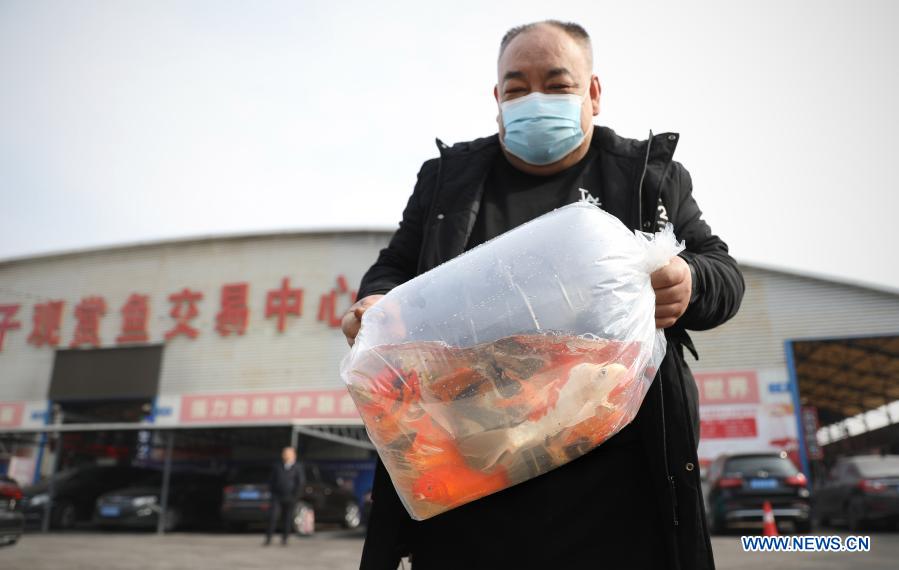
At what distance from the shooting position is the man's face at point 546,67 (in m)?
1.54

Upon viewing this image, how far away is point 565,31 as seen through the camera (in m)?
1.55

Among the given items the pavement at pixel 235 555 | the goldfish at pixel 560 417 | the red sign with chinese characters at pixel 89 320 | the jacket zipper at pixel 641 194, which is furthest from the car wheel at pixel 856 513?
the red sign with chinese characters at pixel 89 320

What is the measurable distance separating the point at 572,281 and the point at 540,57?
66 centimetres

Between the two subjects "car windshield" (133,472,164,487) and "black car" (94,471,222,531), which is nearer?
"black car" (94,471,222,531)

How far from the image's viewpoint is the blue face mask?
1558mm

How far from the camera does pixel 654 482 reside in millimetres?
1260

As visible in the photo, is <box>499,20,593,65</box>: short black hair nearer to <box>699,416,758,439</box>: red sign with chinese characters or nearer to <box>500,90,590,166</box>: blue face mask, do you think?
<box>500,90,590,166</box>: blue face mask

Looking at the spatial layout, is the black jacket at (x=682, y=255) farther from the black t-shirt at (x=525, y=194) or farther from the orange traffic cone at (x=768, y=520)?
the orange traffic cone at (x=768, y=520)

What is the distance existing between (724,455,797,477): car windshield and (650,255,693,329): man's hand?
414 inches

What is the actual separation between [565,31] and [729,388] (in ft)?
52.1

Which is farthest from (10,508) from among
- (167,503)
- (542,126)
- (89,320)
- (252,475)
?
(89,320)

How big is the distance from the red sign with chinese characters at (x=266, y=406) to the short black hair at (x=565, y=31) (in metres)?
16.1

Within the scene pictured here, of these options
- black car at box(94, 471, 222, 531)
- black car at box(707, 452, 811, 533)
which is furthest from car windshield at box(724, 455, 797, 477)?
black car at box(94, 471, 222, 531)

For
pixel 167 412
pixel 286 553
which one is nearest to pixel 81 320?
pixel 167 412
